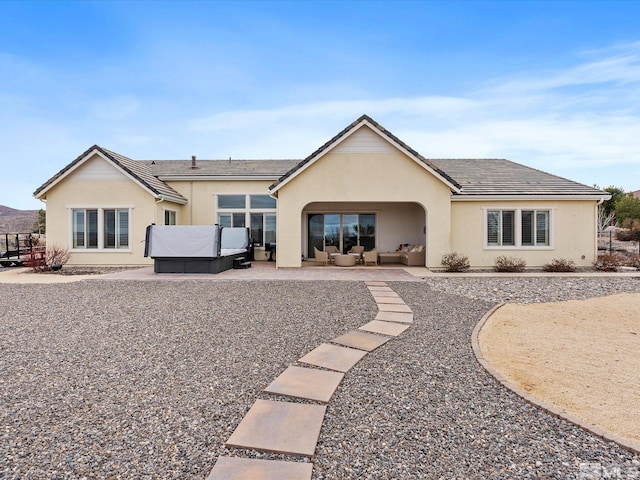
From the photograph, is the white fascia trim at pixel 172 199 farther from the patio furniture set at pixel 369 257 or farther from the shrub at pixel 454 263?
the shrub at pixel 454 263

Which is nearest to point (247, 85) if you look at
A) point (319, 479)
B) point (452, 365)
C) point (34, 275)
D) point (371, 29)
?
point (371, 29)

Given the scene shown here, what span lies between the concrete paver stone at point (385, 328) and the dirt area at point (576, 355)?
1360 millimetres

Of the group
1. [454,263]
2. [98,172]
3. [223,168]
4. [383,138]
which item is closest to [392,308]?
[454,263]

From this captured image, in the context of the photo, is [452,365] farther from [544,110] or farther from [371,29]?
[544,110]

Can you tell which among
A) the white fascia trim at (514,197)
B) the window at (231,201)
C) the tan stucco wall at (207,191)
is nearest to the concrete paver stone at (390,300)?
A: the white fascia trim at (514,197)

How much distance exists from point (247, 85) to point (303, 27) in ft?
20.3

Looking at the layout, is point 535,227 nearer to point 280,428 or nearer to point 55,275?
point 280,428

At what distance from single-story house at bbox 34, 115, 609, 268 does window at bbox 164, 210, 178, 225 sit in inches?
4.5

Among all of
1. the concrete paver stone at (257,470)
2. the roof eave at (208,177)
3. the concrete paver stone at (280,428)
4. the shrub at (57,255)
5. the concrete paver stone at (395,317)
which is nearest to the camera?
the concrete paver stone at (257,470)

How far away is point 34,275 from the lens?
14789 millimetres

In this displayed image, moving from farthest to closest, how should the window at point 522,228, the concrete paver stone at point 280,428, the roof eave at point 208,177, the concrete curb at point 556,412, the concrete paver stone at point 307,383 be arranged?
the roof eave at point 208,177 < the window at point 522,228 < the concrete paver stone at point 307,383 < the concrete curb at point 556,412 < the concrete paver stone at point 280,428

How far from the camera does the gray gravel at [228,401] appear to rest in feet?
9.35

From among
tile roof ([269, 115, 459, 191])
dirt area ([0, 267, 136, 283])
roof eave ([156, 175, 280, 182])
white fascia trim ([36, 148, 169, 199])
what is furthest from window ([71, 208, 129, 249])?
tile roof ([269, 115, 459, 191])

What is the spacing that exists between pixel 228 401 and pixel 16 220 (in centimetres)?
8209
